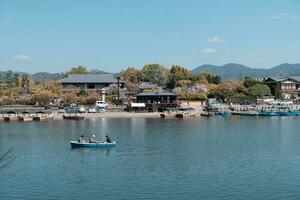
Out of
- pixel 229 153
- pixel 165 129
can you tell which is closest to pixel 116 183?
pixel 229 153

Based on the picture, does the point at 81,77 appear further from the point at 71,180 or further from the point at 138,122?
the point at 71,180

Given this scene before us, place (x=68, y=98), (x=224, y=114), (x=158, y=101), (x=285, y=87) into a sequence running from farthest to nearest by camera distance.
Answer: (x=285, y=87) → (x=68, y=98) → (x=158, y=101) → (x=224, y=114)

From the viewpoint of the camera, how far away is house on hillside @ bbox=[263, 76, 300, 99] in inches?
3563

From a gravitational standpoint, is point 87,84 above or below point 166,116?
above

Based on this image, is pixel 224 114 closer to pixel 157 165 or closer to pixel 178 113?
pixel 178 113

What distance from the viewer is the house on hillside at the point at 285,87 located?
90500 millimetres

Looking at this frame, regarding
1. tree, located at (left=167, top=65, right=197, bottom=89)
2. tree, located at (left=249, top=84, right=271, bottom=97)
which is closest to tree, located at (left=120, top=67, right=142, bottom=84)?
tree, located at (left=167, top=65, right=197, bottom=89)

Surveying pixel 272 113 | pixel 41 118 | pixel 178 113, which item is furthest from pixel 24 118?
pixel 272 113

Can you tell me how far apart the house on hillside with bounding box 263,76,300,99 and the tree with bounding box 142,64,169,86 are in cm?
1850

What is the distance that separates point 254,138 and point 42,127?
72.4 ft

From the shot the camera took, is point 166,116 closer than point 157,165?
No

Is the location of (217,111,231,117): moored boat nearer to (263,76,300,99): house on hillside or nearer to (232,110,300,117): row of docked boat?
(232,110,300,117): row of docked boat

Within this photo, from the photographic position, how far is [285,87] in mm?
91500

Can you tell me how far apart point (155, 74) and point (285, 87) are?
23.4 metres
